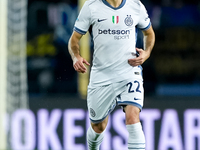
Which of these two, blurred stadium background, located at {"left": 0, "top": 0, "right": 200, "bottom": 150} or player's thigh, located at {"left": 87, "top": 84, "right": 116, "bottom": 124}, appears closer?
player's thigh, located at {"left": 87, "top": 84, "right": 116, "bottom": 124}

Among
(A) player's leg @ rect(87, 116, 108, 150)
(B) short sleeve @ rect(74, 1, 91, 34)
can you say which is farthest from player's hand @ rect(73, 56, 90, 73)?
(A) player's leg @ rect(87, 116, 108, 150)

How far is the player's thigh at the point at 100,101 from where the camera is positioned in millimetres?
5176

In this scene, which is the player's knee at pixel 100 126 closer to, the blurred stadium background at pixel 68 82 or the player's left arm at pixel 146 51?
the player's left arm at pixel 146 51

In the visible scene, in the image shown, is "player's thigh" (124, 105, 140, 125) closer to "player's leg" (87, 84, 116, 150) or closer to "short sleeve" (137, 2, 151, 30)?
"player's leg" (87, 84, 116, 150)

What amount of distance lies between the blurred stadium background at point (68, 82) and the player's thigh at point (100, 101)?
2052 mm

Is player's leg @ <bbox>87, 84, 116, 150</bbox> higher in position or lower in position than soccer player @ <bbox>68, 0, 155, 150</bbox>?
lower

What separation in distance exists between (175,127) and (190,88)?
3.67 m

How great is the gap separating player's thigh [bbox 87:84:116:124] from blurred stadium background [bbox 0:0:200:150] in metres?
2.05

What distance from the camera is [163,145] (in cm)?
817

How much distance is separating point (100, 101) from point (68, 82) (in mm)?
A: 6408

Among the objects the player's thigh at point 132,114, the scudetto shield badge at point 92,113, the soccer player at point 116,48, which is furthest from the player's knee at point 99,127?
the player's thigh at point 132,114

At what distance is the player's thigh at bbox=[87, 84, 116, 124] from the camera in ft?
17.0

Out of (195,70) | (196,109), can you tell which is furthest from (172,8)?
(196,109)

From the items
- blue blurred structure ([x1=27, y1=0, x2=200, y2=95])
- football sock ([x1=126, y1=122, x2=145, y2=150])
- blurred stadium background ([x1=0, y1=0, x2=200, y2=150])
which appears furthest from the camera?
blue blurred structure ([x1=27, y1=0, x2=200, y2=95])
